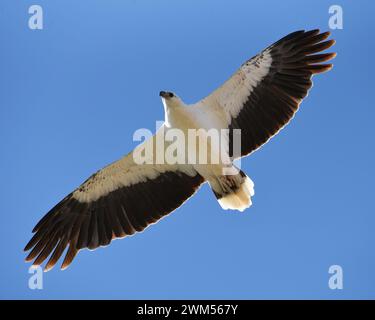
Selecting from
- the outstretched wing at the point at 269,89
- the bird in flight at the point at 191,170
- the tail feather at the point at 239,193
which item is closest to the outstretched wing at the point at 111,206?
the bird in flight at the point at 191,170

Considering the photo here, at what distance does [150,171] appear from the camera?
11.7 m

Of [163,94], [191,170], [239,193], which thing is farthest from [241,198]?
[163,94]

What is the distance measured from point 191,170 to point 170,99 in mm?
1400

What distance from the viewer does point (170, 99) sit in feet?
35.4

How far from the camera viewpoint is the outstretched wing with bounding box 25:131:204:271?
11156mm

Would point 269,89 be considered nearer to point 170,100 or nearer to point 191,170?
point 170,100

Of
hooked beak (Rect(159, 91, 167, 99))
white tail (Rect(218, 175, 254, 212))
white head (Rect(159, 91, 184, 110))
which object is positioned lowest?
white tail (Rect(218, 175, 254, 212))

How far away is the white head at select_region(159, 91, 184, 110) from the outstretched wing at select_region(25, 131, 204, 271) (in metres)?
1.21

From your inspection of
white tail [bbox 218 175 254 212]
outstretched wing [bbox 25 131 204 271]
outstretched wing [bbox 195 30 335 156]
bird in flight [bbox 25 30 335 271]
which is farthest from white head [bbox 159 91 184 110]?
white tail [bbox 218 175 254 212]

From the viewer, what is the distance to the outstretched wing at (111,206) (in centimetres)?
1116

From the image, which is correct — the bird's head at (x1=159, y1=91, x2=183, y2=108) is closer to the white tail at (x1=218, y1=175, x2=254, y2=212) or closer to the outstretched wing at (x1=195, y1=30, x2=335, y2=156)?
the outstretched wing at (x1=195, y1=30, x2=335, y2=156)

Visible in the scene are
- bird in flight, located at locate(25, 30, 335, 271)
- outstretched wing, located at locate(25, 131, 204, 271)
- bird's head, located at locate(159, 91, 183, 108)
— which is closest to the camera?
bird's head, located at locate(159, 91, 183, 108)

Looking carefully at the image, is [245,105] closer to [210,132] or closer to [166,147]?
[210,132]

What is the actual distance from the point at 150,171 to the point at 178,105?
60.7 inches
